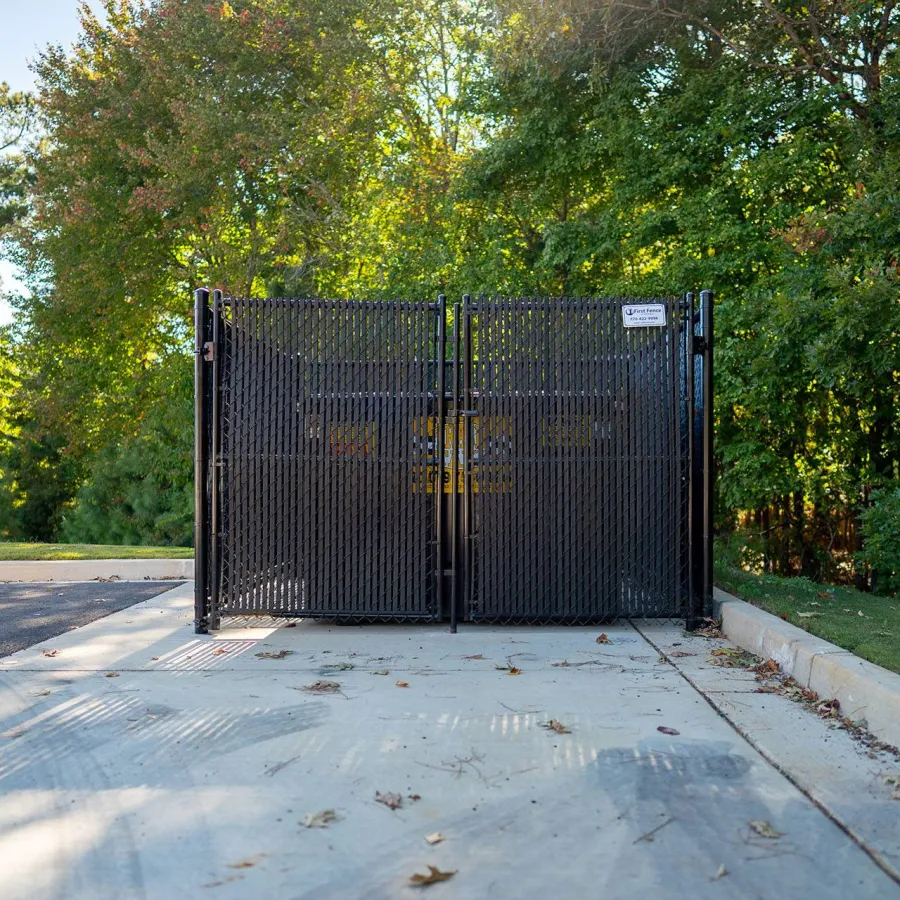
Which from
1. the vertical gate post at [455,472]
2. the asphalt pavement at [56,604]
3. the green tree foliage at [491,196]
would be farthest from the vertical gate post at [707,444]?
the asphalt pavement at [56,604]

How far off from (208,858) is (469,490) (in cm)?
498

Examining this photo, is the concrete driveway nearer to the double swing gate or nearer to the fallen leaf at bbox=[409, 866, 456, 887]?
the fallen leaf at bbox=[409, 866, 456, 887]

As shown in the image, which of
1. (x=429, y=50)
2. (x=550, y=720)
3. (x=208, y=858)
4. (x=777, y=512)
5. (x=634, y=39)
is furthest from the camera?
(x=429, y=50)

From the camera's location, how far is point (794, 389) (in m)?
13.9

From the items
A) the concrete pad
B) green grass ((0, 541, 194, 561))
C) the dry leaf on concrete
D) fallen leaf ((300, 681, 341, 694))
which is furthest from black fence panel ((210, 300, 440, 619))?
green grass ((0, 541, 194, 561))

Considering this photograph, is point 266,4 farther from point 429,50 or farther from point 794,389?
point 794,389

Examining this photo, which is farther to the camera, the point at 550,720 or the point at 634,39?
the point at 634,39

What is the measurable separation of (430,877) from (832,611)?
5.69 m

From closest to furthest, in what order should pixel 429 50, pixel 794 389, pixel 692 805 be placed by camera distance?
pixel 692 805
pixel 794 389
pixel 429 50

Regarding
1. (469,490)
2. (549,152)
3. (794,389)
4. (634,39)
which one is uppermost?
(634,39)

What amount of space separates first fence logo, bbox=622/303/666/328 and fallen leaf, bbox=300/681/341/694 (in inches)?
150

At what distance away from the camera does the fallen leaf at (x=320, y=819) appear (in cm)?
368

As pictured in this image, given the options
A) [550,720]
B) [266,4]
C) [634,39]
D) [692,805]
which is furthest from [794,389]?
[266,4]

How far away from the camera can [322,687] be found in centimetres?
600
